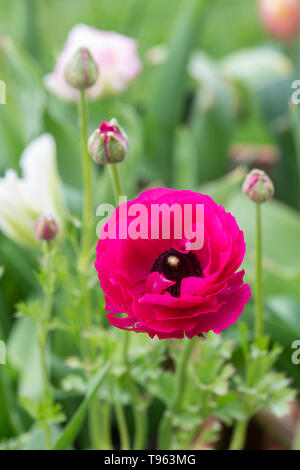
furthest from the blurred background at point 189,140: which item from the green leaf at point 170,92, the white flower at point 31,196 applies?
the white flower at point 31,196

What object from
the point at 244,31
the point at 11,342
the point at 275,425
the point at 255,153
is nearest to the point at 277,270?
the point at 275,425

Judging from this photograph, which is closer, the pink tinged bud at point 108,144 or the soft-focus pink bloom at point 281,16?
the pink tinged bud at point 108,144

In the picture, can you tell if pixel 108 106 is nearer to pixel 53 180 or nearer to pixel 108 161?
pixel 53 180

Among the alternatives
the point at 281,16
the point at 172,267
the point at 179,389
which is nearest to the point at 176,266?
the point at 172,267

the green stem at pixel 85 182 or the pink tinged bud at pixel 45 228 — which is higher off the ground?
the green stem at pixel 85 182

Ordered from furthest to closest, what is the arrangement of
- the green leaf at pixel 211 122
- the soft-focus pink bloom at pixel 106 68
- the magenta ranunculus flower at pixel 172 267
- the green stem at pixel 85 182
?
the green leaf at pixel 211 122 < the soft-focus pink bloom at pixel 106 68 < the green stem at pixel 85 182 < the magenta ranunculus flower at pixel 172 267

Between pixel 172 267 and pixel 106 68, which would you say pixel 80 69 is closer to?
pixel 172 267

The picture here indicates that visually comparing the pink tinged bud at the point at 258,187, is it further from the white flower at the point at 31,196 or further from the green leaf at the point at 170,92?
the green leaf at the point at 170,92
